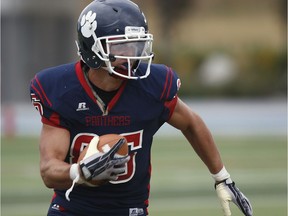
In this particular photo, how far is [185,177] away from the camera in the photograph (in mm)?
11516

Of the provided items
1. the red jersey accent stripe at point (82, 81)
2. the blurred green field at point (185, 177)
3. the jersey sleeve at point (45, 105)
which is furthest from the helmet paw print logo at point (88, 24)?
the blurred green field at point (185, 177)

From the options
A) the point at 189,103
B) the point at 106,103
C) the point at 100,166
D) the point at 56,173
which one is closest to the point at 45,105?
the point at 106,103

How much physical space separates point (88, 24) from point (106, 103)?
1.39 feet

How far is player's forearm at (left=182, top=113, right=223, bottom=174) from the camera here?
203 inches

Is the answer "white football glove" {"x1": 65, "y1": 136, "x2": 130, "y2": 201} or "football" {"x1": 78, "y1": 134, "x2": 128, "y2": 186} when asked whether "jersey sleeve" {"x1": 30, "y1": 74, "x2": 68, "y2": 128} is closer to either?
"football" {"x1": 78, "y1": 134, "x2": 128, "y2": 186}

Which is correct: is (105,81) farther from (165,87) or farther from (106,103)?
(165,87)

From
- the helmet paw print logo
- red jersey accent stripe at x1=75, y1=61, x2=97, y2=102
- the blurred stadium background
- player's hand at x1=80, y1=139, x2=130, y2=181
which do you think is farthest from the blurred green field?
player's hand at x1=80, y1=139, x2=130, y2=181

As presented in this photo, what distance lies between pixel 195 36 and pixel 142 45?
3307 centimetres

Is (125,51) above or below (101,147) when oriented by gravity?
above

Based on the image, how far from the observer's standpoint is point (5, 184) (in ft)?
36.3

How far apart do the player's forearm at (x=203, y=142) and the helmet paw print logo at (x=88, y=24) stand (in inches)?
31.0

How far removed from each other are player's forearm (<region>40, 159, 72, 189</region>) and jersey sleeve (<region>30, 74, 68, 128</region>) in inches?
9.2

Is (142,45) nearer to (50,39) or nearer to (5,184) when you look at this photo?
(5,184)

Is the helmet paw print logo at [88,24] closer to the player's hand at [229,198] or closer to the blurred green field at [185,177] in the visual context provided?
the player's hand at [229,198]
